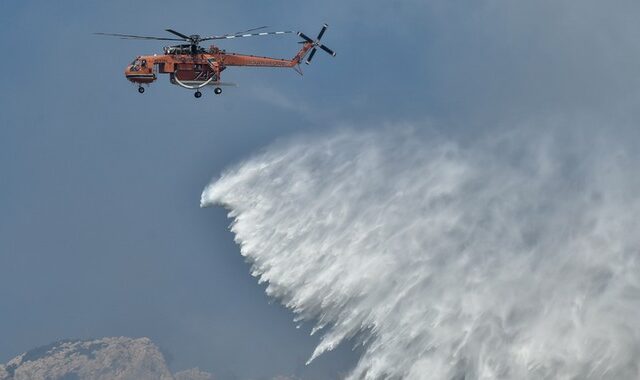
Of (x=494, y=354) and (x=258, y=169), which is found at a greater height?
(x=258, y=169)

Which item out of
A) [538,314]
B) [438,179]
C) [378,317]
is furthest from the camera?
[438,179]

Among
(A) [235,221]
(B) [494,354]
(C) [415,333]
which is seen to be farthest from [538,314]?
(A) [235,221]

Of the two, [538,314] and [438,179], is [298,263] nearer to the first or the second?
[438,179]

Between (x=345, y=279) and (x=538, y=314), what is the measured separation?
1710 cm

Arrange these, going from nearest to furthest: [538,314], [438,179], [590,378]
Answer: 1. [590,378]
2. [538,314]
3. [438,179]

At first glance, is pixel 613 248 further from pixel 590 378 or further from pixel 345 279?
pixel 345 279

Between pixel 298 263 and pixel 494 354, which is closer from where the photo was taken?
pixel 494 354

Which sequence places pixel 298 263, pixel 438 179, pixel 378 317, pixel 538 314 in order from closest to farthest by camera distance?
1. pixel 538 314
2. pixel 378 317
3. pixel 298 263
4. pixel 438 179

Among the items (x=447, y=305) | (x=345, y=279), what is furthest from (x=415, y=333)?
(x=345, y=279)

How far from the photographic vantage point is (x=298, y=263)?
88812 mm

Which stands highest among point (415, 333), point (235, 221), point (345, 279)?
point (235, 221)

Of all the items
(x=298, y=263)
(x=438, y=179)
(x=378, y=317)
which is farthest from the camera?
(x=438, y=179)

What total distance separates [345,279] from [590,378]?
2271cm

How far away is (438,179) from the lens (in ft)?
311
